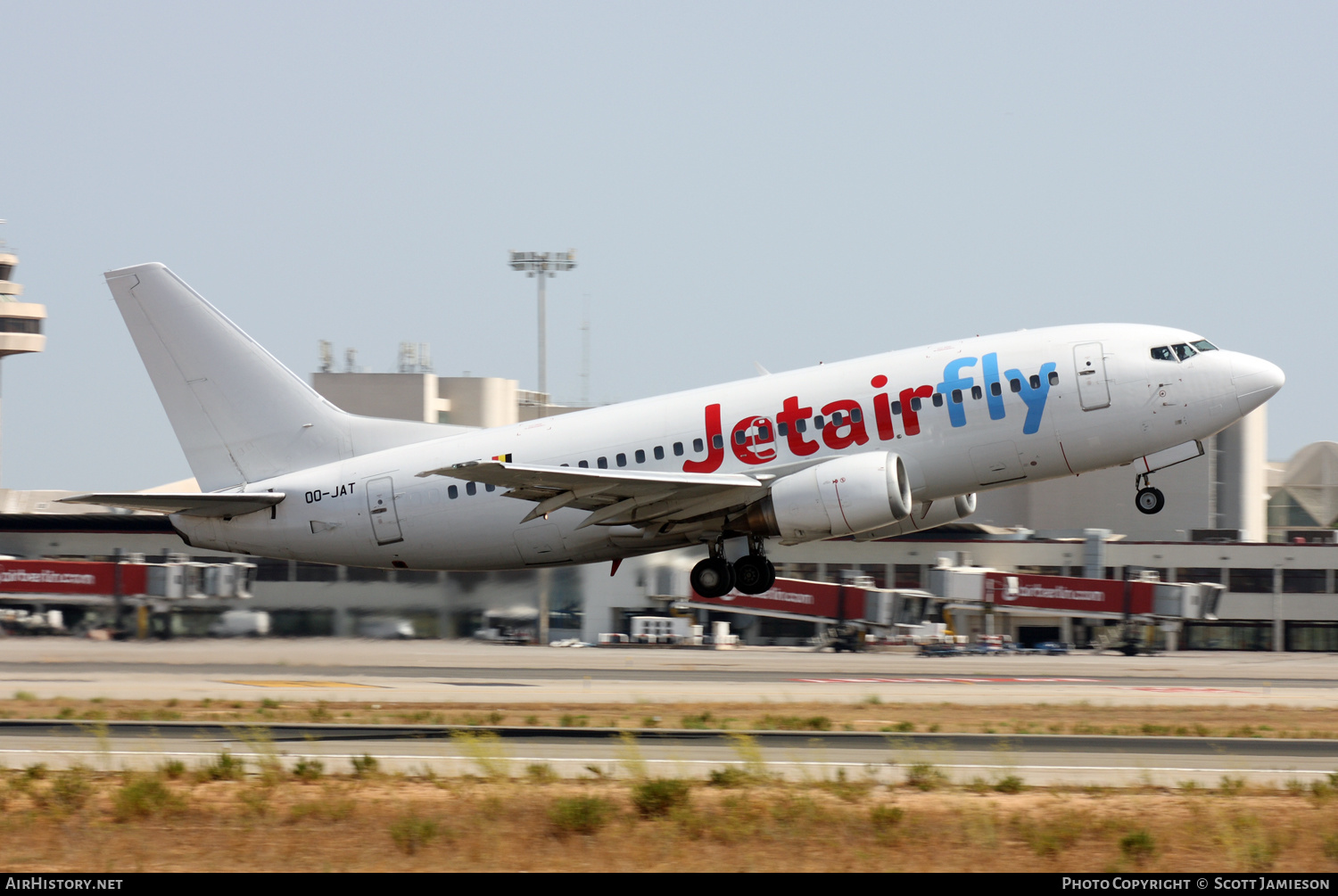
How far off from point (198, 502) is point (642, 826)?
1953cm

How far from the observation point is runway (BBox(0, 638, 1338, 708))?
3612 centimetres

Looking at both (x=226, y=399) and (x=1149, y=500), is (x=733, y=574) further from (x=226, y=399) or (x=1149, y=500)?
(x=226, y=399)

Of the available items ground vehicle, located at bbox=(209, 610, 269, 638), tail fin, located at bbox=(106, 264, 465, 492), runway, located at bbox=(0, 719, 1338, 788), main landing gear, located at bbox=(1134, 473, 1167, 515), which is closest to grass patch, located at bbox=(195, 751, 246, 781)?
runway, located at bbox=(0, 719, 1338, 788)

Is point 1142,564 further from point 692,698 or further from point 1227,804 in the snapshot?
point 1227,804

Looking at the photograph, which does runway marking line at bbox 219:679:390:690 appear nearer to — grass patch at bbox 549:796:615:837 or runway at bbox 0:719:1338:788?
runway at bbox 0:719:1338:788

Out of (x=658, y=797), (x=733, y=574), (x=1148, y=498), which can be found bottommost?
(x=658, y=797)

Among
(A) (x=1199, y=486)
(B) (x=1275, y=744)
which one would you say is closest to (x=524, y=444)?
(B) (x=1275, y=744)

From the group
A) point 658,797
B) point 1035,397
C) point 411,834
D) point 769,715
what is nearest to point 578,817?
point 658,797

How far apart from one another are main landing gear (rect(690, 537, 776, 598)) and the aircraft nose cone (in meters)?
10.6

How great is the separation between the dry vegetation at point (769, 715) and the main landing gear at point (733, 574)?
9.16 ft

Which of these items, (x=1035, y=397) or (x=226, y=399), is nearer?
(x=1035, y=397)

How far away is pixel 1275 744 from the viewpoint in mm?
25281

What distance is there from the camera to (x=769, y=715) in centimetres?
3050

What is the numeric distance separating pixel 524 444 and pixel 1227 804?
18.1m
